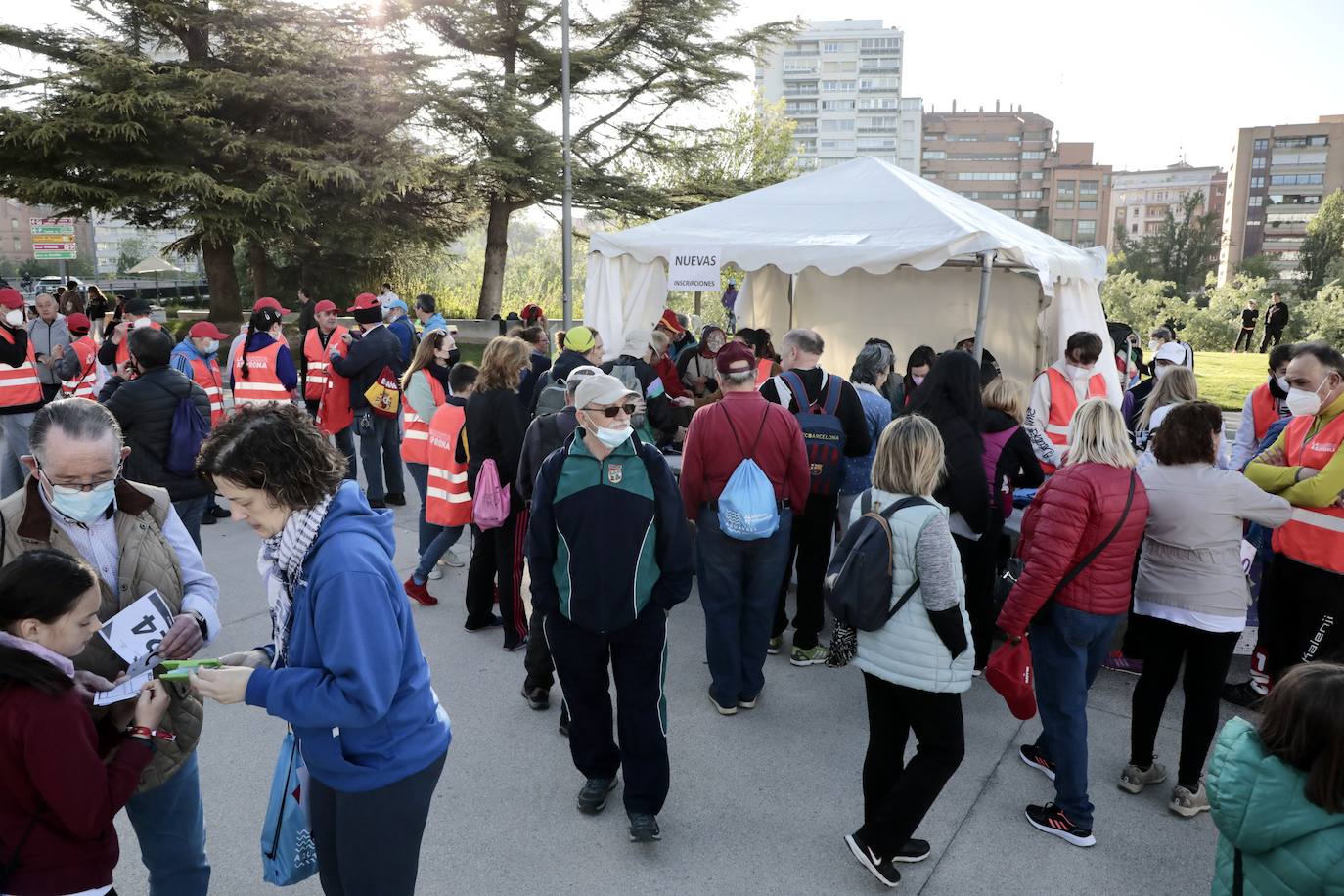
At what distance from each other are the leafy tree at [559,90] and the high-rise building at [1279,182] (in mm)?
107485

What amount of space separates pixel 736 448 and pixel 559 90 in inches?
911

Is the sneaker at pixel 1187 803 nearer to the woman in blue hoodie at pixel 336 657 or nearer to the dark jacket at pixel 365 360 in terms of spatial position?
the woman in blue hoodie at pixel 336 657

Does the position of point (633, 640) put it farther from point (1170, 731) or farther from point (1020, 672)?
point (1170, 731)

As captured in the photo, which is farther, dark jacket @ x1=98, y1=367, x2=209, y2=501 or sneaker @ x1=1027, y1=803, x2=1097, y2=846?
dark jacket @ x1=98, y1=367, x2=209, y2=501

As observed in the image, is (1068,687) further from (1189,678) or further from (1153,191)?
(1153,191)

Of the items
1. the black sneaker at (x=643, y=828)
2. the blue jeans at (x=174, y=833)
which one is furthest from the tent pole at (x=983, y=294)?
the blue jeans at (x=174, y=833)

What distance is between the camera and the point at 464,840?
3.33 metres

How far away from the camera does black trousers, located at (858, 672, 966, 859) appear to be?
114 inches

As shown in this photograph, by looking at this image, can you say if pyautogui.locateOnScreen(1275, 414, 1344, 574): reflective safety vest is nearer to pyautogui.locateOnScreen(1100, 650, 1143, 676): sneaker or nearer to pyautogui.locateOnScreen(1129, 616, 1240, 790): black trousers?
pyautogui.locateOnScreen(1129, 616, 1240, 790): black trousers

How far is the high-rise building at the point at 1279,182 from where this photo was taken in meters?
107

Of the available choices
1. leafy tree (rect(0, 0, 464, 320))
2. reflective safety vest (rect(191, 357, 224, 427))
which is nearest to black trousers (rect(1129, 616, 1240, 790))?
reflective safety vest (rect(191, 357, 224, 427))

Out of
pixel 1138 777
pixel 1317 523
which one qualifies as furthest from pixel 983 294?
pixel 1138 777

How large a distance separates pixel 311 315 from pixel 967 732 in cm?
1344

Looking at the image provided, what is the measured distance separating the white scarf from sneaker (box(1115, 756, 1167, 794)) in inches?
138
